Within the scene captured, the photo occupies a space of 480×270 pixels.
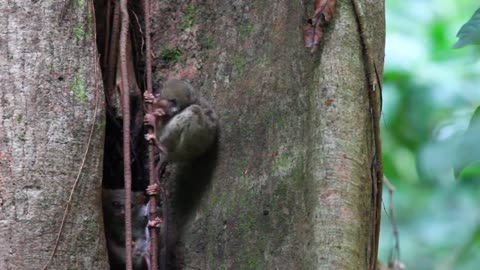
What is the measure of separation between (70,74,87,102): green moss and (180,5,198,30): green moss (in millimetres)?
575

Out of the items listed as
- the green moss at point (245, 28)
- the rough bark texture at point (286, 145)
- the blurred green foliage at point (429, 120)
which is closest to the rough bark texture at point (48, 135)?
the rough bark texture at point (286, 145)

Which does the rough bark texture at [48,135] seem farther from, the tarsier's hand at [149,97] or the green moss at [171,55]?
the green moss at [171,55]

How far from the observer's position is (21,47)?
2.99 m

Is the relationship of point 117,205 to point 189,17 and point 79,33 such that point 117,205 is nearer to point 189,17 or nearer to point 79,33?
point 79,33

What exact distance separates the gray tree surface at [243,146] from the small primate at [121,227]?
16 cm

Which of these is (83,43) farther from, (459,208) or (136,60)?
(459,208)

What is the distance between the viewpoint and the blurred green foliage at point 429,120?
16.9ft

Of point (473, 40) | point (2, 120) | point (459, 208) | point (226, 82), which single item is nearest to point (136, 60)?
point (226, 82)

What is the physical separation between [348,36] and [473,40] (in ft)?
1.41

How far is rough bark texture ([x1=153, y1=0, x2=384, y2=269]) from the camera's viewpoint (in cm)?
288

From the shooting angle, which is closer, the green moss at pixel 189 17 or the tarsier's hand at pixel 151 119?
the tarsier's hand at pixel 151 119

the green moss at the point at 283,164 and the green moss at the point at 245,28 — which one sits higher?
the green moss at the point at 245,28

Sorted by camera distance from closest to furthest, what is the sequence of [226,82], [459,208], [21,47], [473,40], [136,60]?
[473,40] < [21,47] < [226,82] < [136,60] < [459,208]

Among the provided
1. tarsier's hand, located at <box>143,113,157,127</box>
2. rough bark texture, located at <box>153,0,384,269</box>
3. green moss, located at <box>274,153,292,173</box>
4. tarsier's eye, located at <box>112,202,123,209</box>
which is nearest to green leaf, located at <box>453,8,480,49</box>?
rough bark texture, located at <box>153,0,384,269</box>
